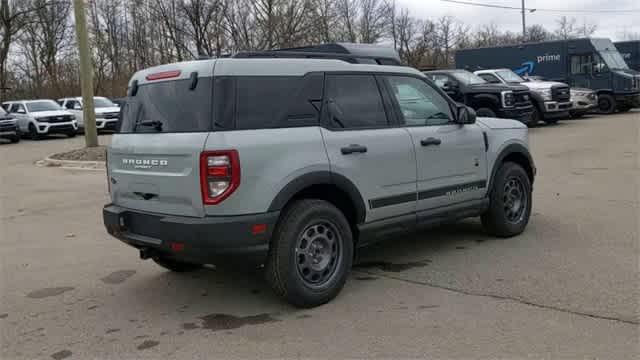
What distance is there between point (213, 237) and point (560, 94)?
2017 cm

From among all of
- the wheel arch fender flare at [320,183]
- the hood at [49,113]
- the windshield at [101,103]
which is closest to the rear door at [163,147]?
the wheel arch fender flare at [320,183]

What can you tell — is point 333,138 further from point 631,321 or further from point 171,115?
point 631,321

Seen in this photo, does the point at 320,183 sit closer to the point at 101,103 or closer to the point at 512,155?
the point at 512,155

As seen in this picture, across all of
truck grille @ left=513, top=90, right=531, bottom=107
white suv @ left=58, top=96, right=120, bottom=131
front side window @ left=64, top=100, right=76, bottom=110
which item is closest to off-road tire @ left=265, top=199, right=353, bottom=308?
truck grille @ left=513, top=90, right=531, bottom=107

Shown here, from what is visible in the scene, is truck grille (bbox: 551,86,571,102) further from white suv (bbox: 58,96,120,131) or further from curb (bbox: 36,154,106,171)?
white suv (bbox: 58,96,120,131)

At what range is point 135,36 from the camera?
45000 mm

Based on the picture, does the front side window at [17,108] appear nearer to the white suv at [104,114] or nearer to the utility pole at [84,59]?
the white suv at [104,114]

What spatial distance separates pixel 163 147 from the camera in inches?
183

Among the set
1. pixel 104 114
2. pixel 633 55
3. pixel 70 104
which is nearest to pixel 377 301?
pixel 104 114

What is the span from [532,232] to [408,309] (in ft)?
9.23

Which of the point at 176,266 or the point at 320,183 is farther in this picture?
the point at 176,266

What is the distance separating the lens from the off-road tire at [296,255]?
4.66m

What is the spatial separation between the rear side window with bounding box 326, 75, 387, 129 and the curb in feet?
35.2

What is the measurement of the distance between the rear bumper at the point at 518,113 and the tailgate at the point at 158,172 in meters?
15.5
